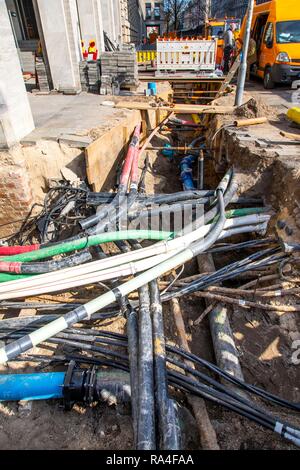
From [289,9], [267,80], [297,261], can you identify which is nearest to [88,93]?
[267,80]

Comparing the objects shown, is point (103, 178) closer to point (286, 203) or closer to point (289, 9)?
point (286, 203)

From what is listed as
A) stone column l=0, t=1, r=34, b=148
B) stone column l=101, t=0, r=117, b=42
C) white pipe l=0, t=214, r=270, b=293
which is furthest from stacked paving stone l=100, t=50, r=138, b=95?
white pipe l=0, t=214, r=270, b=293

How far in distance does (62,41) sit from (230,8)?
42683 mm

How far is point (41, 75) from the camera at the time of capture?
30.1ft

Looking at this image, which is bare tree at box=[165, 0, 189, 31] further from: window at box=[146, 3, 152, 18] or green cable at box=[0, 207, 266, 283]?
green cable at box=[0, 207, 266, 283]

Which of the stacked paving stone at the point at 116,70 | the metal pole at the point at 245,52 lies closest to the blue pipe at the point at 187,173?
the metal pole at the point at 245,52

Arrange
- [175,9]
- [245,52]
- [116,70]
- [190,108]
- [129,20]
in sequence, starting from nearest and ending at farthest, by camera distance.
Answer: [245,52], [190,108], [116,70], [129,20], [175,9]

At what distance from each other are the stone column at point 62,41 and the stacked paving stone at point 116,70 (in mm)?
879

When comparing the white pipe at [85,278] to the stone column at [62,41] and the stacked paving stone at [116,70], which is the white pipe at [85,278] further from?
the stone column at [62,41]

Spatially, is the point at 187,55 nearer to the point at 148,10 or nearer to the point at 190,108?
the point at 190,108

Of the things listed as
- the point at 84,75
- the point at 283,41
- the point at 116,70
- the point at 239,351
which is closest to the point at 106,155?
the point at 239,351

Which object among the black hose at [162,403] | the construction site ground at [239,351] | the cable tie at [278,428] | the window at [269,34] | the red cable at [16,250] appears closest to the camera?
the black hose at [162,403]

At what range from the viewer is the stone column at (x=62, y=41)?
319 inches
